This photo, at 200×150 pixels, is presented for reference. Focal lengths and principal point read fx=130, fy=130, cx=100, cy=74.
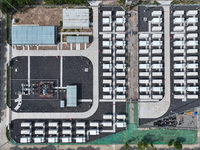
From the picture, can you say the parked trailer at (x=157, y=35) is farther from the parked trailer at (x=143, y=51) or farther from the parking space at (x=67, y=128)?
the parking space at (x=67, y=128)

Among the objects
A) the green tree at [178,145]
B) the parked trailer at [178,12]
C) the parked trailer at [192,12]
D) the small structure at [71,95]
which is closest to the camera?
the green tree at [178,145]

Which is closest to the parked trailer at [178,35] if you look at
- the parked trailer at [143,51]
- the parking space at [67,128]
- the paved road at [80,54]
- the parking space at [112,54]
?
the parked trailer at [143,51]

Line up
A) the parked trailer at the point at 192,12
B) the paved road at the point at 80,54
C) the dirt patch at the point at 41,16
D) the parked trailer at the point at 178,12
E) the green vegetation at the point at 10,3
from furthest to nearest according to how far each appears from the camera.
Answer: the dirt patch at the point at 41,16, the paved road at the point at 80,54, the parked trailer at the point at 178,12, the parked trailer at the point at 192,12, the green vegetation at the point at 10,3

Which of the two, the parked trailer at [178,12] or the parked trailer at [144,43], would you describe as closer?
the parked trailer at [178,12]

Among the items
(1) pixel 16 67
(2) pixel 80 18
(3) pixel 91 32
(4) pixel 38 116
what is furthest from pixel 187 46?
(1) pixel 16 67

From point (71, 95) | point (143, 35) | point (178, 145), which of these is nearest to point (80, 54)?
point (71, 95)

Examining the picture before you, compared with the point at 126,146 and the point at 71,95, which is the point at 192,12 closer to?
the point at 71,95

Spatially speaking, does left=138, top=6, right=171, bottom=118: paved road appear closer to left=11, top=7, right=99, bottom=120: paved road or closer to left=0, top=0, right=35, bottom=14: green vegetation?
left=11, top=7, right=99, bottom=120: paved road
